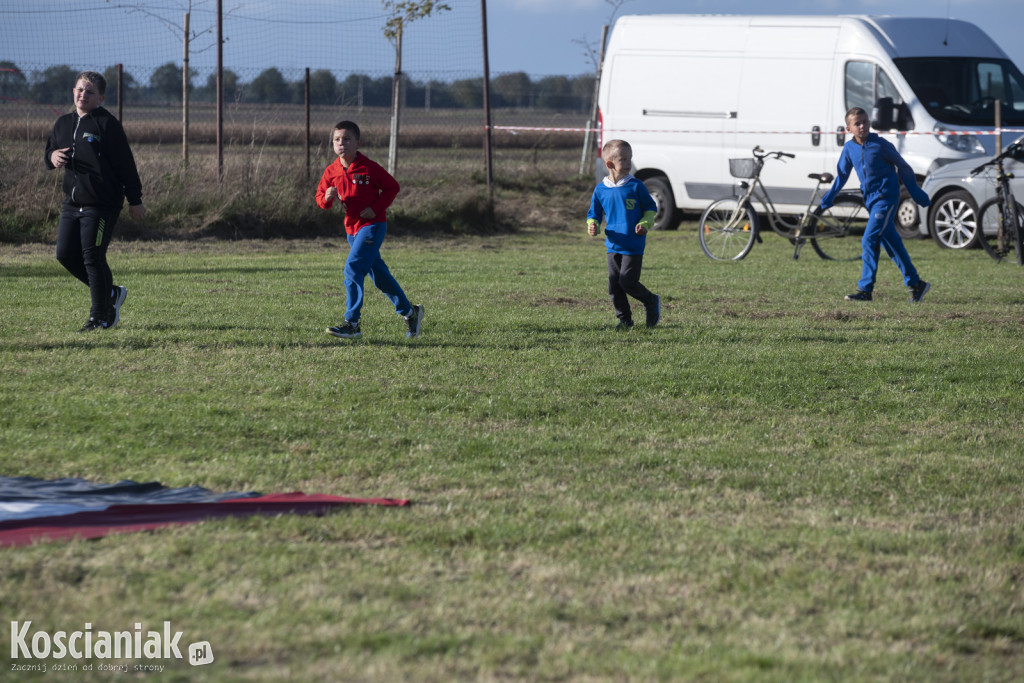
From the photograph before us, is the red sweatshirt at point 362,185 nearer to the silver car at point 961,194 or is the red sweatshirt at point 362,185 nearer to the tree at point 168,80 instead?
the silver car at point 961,194

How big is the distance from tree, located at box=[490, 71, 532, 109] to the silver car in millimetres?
12515

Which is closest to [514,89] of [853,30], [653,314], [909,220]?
[853,30]

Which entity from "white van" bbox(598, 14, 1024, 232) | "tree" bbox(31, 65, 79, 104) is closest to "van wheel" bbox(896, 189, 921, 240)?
"white van" bbox(598, 14, 1024, 232)

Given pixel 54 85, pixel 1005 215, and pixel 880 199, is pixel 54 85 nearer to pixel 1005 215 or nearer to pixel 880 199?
pixel 880 199

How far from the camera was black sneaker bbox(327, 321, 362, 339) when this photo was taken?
27.7ft

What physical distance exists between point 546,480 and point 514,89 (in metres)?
22.9

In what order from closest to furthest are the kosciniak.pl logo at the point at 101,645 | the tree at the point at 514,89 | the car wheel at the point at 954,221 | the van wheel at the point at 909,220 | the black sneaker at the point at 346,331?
the kosciniak.pl logo at the point at 101,645 < the black sneaker at the point at 346,331 < the car wheel at the point at 954,221 < the van wheel at the point at 909,220 < the tree at the point at 514,89

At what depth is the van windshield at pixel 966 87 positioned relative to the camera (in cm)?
1677

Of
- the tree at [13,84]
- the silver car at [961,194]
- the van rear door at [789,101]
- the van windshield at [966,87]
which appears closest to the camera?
the silver car at [961,194]

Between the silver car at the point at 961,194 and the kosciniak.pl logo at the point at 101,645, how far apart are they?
13.9 meters

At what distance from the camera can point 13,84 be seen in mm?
19188

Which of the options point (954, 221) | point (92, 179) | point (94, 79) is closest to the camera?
point (94, 79)

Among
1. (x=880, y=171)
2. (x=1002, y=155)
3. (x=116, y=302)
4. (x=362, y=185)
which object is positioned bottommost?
(x=116, y=302)

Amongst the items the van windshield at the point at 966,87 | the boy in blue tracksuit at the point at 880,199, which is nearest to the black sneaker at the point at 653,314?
the boy in blue tracksuit at the point at 880,199
